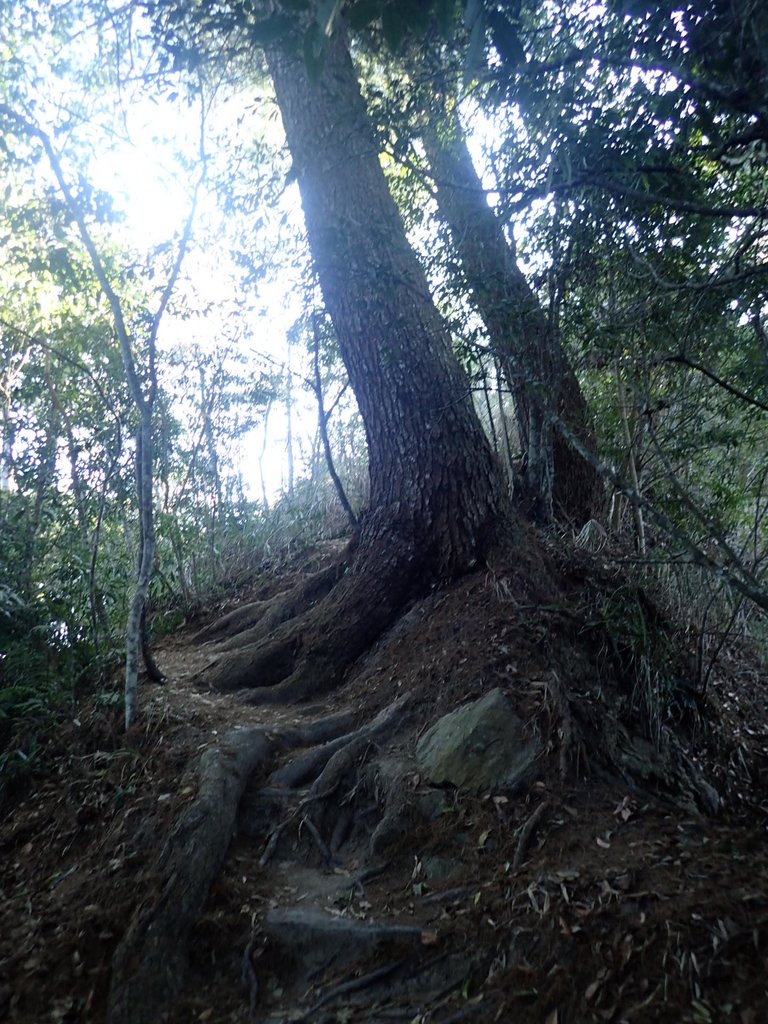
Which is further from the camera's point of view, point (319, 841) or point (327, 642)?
point (327, 642)

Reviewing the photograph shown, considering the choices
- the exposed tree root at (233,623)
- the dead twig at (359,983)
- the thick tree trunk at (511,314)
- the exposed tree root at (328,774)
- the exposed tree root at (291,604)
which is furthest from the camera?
the exposed tree root at (233,623)

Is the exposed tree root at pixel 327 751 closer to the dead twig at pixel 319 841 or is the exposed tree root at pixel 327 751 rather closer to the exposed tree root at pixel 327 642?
the dead twig at pixel 319 841

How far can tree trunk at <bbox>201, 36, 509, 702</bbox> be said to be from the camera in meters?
5.86

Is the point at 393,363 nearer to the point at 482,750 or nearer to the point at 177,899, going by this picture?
the point at 482,750

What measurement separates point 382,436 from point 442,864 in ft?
11.6

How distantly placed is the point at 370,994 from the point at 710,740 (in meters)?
3.19

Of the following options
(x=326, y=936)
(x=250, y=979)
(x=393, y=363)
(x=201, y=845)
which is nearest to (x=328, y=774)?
(x=201, y=845)

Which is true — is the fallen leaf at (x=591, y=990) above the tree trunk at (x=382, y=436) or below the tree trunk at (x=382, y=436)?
below

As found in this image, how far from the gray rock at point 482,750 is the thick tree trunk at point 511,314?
6.90 feet

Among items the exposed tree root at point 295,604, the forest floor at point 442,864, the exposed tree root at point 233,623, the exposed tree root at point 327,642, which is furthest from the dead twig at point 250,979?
the exposed tree root at point 233,623

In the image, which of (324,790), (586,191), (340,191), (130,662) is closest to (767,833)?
(324,790)

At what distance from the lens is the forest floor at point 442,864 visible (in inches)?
111

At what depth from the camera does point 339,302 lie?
6289mm

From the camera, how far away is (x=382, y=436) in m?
6.19
